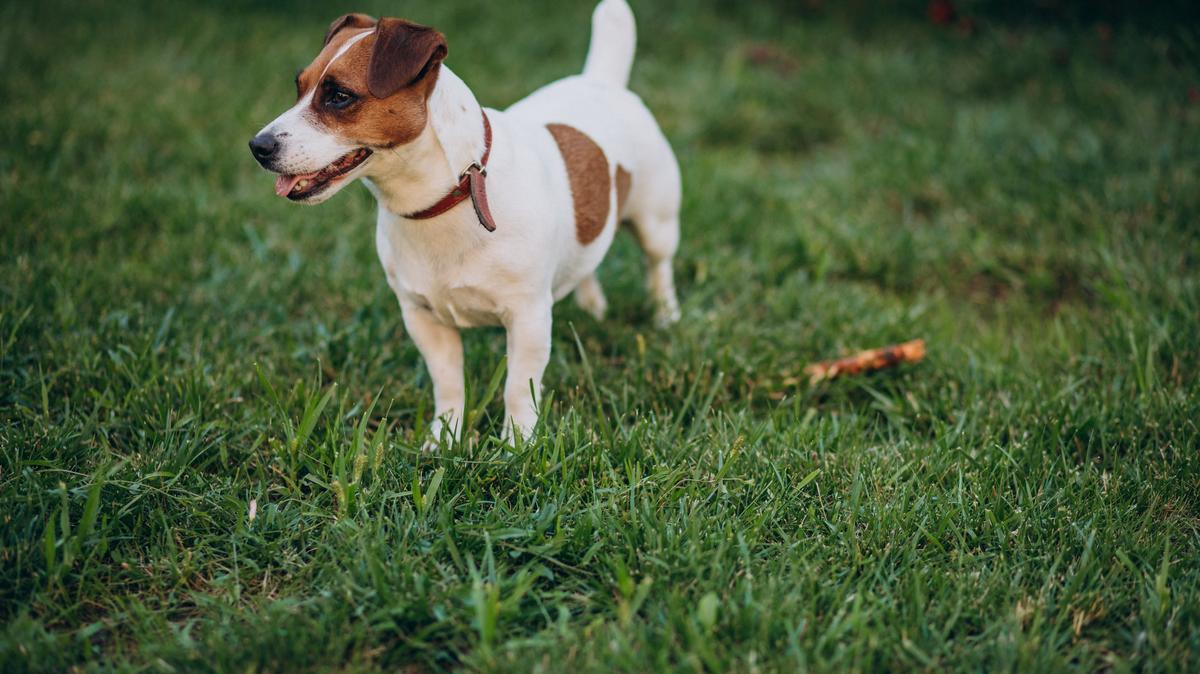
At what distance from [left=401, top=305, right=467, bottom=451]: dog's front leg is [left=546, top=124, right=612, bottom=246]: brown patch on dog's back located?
0.52m

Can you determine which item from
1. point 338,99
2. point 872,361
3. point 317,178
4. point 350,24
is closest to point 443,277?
point 317,178

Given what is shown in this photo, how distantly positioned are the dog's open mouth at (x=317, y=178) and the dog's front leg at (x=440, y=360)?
1.78ft

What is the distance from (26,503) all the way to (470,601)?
3.94 feet

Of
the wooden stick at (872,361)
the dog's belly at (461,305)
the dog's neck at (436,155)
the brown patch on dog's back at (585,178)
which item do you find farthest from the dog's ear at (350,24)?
the wooden stick at (872,361)

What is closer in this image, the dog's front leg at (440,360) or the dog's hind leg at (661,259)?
the dog's front leg at (440,360)

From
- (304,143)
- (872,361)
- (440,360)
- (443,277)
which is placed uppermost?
(304,143)

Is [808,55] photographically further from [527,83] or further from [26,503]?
[26,503]

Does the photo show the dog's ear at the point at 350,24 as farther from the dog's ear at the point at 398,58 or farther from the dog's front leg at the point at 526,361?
the dog's front leg at the point at 526,361

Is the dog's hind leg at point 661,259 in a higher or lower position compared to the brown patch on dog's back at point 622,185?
lower

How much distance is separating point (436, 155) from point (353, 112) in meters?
0.23

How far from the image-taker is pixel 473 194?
2469 millimetres

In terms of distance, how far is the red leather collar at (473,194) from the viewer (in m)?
2.47

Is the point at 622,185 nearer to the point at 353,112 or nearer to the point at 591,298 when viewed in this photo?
the point at 591,298

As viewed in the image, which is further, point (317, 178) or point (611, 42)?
point (611, 42)
